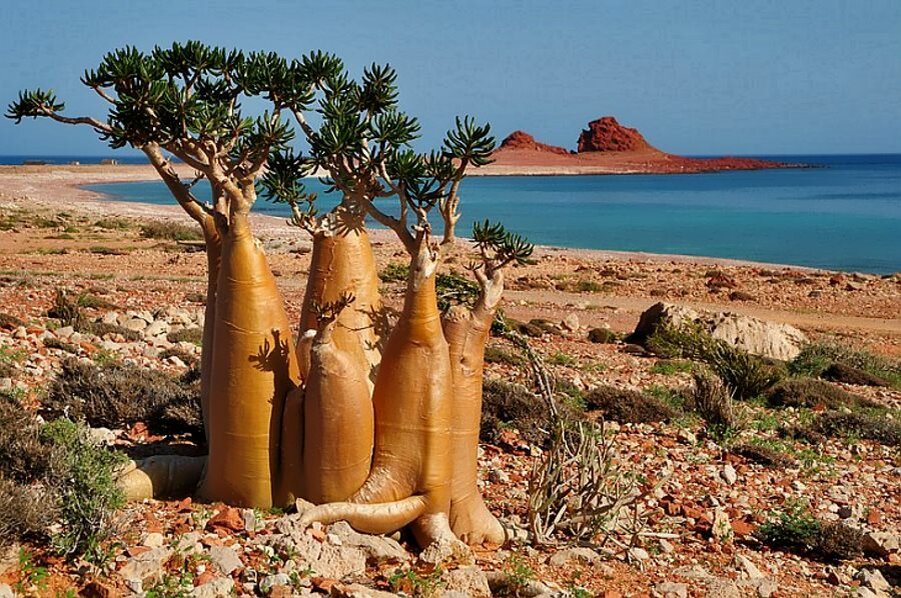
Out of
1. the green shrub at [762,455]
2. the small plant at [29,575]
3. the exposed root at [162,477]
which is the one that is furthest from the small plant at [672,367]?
the small plant at [29,575]

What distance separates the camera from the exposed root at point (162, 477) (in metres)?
5.26

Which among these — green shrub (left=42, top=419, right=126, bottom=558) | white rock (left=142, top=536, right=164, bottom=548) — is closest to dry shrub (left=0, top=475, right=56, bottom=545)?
green shrub (left=42, top=419, right=126, bottom=558)

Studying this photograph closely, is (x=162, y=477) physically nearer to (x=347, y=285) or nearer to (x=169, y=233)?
(x=347, y=285)

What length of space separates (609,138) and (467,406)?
175 meters

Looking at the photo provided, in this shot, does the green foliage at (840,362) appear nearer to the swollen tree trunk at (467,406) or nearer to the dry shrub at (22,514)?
the swollen tree trunk at (467,406)

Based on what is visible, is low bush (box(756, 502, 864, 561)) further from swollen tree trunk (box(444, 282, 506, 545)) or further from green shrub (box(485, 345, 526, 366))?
green shrub (box(485, 345, 526, 366))

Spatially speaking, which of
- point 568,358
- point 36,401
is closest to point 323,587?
point 36,401

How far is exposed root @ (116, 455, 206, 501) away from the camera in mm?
5262

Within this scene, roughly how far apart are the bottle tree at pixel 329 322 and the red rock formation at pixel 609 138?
172536 mm

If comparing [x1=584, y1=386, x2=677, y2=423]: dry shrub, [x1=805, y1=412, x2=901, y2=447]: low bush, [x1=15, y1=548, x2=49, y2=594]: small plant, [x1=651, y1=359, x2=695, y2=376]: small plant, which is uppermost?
[x1=15, y1=548, x2=49, y2=594]: small plant

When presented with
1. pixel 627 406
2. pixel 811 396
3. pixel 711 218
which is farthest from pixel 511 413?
pixel 711 218

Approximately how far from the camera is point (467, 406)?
17.2 ft

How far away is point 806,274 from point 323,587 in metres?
26.6

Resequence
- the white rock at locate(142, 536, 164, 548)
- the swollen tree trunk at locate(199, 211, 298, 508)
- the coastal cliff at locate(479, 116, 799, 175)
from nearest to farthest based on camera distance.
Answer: the white rock at locate(142, 536, 164, 548) → the swollen tree trunk at locate(199, 211, 298, 508) → the coastal cliff at locate(479, 116, 799, 175)
